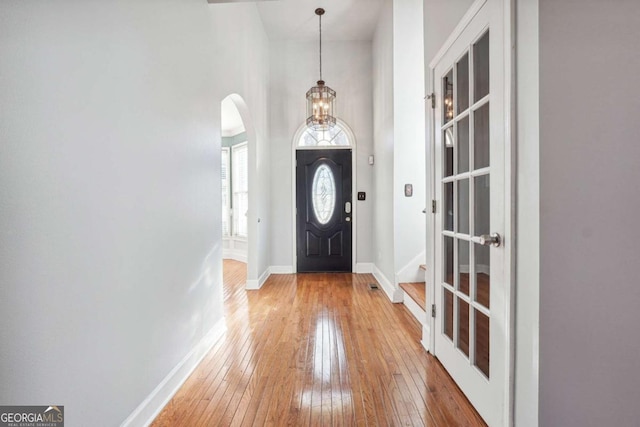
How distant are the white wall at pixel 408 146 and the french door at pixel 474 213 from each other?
4.51ft

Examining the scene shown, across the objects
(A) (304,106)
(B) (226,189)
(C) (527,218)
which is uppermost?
(A) (304,106)

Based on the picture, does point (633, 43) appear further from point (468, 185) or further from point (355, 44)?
point (355, 44)

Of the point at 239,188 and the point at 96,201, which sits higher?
the point at 239,188

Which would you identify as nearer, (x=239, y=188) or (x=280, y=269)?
(x=280, y=269)

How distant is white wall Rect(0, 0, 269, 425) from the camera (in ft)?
3.12

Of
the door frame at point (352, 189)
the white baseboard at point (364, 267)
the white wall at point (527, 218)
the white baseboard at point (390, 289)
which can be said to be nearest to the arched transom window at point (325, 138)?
the door frame at point (352, 189)

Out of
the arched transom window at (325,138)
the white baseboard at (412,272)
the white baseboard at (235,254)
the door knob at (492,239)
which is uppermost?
the arched transom window at (325,138)

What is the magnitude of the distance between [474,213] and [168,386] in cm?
194

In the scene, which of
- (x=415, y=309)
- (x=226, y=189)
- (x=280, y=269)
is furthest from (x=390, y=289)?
(x=226, y=189)

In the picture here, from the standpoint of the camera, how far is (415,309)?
2.96m

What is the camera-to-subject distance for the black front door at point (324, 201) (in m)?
4.97

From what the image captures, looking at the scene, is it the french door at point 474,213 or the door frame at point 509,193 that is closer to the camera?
the door frame at point 509,193

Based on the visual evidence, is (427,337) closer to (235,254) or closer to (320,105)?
(320,105)

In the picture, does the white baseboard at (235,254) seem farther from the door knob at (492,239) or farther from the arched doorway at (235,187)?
the door knob at (492,239)
